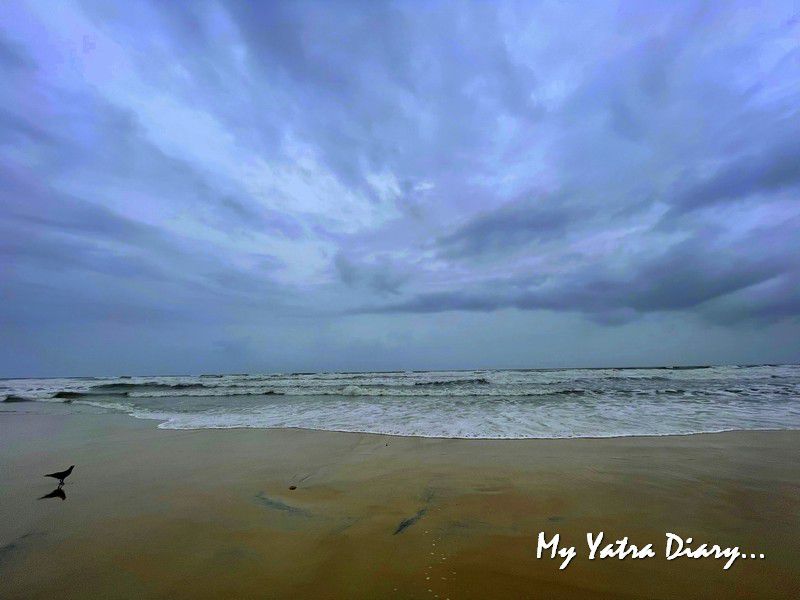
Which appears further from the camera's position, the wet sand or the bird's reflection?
the bird's reflection

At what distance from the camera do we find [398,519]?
443 cm

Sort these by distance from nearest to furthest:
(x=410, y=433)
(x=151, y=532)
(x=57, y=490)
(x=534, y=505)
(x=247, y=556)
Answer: (x=247, y=556) < (x=151, y=532) < (x=534, y=505) < (x=57, y=490) < (x=410, y=433)

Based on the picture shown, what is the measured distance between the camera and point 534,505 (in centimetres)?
477

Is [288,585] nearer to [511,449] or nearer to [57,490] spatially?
[57,490]

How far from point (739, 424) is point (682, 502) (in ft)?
24.5

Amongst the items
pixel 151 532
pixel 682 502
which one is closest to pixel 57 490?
pixel 151 532

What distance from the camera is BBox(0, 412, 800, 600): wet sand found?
3.18 metres

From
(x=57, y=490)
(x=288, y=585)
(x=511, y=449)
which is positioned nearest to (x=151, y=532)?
(x=288, y=585)

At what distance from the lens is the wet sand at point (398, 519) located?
10.4 feet

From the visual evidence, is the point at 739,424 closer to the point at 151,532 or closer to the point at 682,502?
the point at 682,502

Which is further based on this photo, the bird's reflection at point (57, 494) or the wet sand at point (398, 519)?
the bird's reflection at point (57, 494)

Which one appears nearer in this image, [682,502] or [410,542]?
[410,542]

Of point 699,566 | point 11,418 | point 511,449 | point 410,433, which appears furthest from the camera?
point 11,418

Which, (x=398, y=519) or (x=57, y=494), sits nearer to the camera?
(x=398, y=519)
